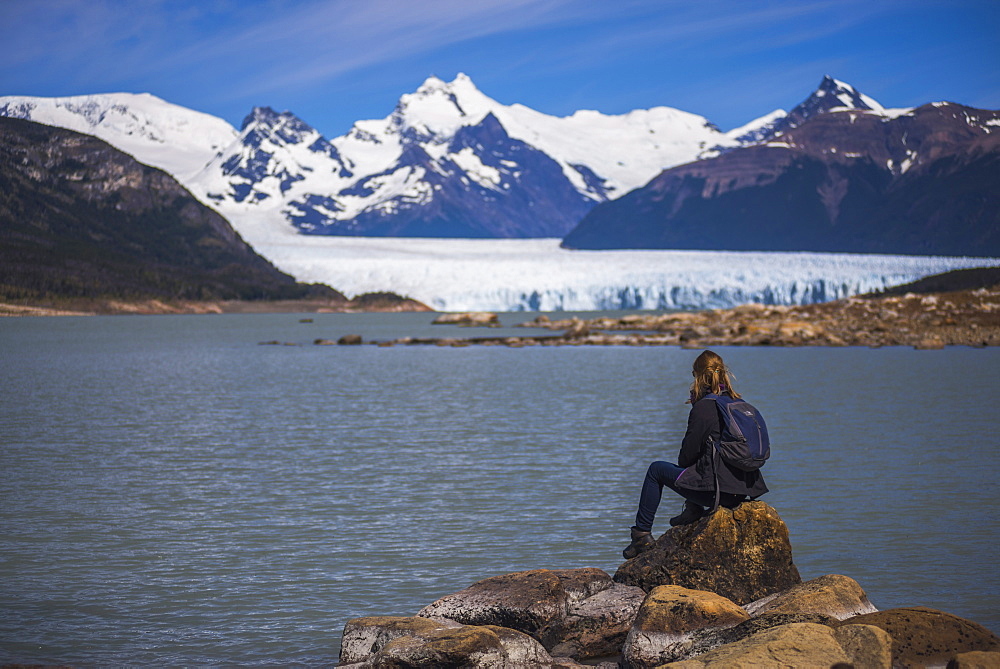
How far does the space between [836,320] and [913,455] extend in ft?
181

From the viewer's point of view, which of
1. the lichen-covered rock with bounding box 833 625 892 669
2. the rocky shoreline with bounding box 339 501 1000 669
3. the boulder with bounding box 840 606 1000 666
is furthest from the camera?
the boulder with bounding box 840 606 1000 666

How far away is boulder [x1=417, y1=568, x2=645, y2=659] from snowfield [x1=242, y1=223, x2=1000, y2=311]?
95.9 metres

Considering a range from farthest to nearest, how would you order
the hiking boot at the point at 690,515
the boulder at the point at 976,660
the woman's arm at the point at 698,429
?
the hiking boot at the point at 690,515 < the woman's arm at the point at 698,429 < the boulder at the point at 976,660

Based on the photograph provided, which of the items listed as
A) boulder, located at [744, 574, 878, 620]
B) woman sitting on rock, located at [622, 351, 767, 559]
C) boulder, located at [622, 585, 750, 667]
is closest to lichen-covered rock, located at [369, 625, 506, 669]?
boulder, located at [622, 585, 750, 667]

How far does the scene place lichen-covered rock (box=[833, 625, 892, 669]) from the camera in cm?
783

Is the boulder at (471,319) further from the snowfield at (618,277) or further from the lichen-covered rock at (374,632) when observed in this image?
the lichen-covered rock at (374,632)

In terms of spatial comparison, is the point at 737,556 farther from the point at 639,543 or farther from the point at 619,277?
the point at 619,277

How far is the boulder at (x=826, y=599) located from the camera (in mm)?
8859

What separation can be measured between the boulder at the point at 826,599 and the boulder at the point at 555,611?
129 cm

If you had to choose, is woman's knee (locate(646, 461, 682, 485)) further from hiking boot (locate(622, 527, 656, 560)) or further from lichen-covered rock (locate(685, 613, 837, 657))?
lichen-covered rock (locate(685, 613, 837, 657))

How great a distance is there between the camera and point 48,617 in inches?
428

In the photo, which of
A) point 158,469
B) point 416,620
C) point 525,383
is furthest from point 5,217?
point 416,620

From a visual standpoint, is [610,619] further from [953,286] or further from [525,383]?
[953,286]

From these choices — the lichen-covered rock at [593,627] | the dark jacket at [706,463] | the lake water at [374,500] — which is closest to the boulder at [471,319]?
the lake water at [374,500]
